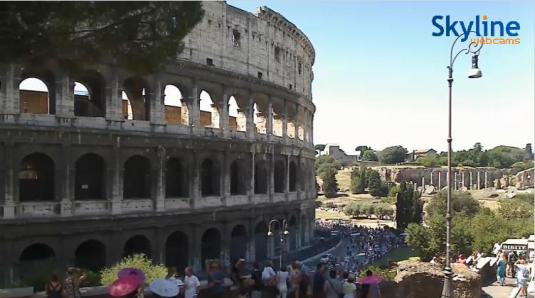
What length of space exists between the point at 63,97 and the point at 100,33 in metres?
9.91

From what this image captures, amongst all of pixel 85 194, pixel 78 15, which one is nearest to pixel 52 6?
pixel 78 15

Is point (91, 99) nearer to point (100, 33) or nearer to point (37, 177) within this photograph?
point (37, 177)

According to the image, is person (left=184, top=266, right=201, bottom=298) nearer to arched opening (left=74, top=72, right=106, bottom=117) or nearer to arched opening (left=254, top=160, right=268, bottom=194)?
arched opening (left=74, top=72, right=106, bottom=117)

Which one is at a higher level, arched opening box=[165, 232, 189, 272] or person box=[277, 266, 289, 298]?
person box=[277, 266, 289, 298]

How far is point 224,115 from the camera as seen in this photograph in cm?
2611

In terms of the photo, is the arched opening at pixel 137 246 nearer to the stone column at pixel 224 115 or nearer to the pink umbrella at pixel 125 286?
the stone column at pixel 224 115

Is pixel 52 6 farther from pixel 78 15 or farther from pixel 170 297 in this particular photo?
pixel 170 297

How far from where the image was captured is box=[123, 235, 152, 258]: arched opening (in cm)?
2288

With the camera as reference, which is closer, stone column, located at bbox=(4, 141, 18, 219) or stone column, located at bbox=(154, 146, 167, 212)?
stone column, located at bbox=(4, 141, 18, 219)

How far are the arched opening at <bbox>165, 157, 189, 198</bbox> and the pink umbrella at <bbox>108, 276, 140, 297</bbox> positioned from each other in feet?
53.3

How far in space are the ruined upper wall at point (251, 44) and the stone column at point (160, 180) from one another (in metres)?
4.11

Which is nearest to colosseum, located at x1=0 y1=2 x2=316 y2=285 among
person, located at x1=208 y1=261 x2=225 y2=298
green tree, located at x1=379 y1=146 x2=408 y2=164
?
person, located at x1=208 y1=261 x2=225 y2=298

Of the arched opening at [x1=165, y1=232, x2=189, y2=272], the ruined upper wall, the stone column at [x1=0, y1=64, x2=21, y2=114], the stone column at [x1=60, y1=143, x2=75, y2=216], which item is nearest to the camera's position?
the stone column at [x1=0, y1=64, x2=21, y2=114]

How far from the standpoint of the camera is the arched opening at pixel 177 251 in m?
24.5
